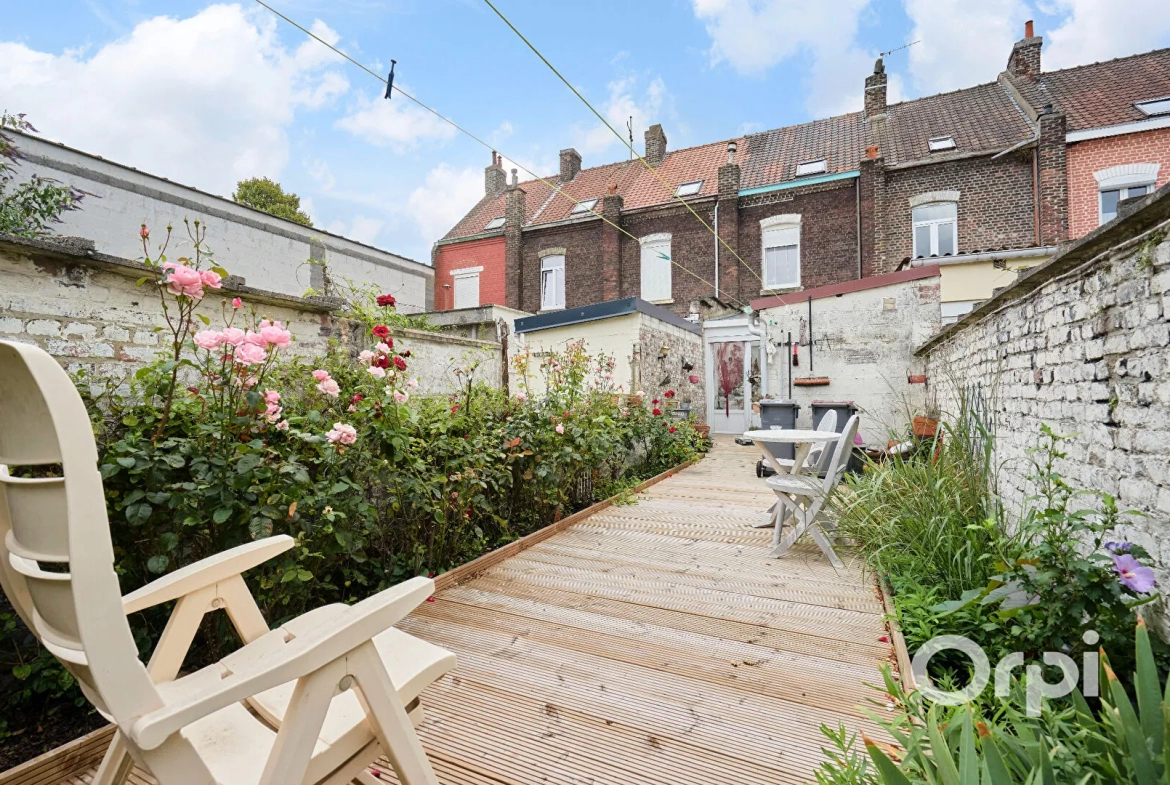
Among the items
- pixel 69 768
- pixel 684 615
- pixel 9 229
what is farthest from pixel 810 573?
pixel 9 229

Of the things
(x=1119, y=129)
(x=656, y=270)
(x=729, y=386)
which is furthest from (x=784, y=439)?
(x=1119, y=129)

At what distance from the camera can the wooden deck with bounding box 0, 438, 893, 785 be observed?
1.56 meters

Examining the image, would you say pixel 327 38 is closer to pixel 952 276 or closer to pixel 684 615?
pixel 684 615

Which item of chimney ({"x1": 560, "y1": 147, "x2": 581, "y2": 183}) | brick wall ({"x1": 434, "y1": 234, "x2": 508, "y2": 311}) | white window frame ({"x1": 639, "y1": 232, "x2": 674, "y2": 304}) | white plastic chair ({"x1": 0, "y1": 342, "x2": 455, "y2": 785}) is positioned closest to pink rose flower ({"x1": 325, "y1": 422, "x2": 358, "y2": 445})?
white plastic chair ({"x1": 0, "y1": 342, "x2": 455, "y2": 785})

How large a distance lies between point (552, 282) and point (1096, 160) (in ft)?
40.2

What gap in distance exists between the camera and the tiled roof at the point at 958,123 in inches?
469

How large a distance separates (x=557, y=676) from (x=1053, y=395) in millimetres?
2432

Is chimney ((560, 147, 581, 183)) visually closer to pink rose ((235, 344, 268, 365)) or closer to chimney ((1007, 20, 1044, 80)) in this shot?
chimney ((1007, 20, 1044, 80))

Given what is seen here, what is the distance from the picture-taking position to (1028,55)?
42.1 feet

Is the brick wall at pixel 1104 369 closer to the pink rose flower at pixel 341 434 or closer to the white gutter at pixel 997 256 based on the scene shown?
the pink rose flower at pixel 341 434

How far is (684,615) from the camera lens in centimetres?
257

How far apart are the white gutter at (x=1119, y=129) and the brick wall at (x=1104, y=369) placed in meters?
11.5

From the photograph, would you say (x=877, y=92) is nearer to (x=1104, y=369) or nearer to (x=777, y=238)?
(x=777, y=238)

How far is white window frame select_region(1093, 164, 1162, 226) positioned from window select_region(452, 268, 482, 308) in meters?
15.0
